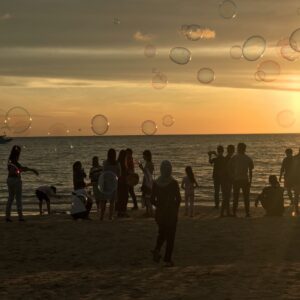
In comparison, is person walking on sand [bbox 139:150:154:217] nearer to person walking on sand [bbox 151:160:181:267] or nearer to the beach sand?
the beach sand

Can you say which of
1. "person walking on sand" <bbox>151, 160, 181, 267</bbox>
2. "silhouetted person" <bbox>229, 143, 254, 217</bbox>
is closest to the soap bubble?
"silhouetted person" <bbox>229, 143, 254, 217</bbox>

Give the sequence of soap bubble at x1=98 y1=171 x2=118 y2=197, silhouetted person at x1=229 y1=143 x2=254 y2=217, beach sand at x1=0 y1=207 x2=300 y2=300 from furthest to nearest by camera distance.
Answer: silhouetted person at x1=229 y1=143 x2=254 y2=217
soap bubble at x1=98 y1=171 x2=118 y2=197
beach sand at x1=0 y1=207 x2=300 y2=300

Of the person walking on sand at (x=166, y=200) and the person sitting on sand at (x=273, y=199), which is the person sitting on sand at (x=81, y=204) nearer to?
the person sitting on sand at (x=273, y=199)

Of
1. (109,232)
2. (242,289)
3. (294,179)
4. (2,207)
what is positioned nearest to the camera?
(242,289)

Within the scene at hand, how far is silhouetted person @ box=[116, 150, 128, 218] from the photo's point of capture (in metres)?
17.1

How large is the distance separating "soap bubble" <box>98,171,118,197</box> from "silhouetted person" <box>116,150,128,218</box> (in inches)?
40.6

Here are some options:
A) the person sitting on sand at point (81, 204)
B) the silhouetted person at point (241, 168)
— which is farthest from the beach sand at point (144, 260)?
the silhouetted person at point (241, 168)

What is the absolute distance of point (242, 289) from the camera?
30.0 feet

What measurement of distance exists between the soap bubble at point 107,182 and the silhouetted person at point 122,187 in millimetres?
1032

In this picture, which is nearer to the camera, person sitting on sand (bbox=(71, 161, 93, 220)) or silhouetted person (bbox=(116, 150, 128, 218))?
person sitting on sand (bbox=(71, 161, 93, 220))

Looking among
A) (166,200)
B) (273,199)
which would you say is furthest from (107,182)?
(166,200)

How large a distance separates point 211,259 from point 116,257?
1.84 m

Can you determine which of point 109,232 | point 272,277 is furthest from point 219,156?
point 272,277

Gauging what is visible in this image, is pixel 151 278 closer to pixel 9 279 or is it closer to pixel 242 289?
pixel 242 289
